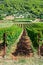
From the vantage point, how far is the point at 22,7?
94.6 feet

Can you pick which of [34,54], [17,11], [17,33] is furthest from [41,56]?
[17,11]

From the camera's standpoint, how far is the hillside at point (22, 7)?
27522 mm

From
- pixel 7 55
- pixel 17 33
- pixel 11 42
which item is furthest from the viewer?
pixel 17 33

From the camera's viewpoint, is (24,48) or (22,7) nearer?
(24,48)

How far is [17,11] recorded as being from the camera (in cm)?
2809

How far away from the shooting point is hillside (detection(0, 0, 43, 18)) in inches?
1084

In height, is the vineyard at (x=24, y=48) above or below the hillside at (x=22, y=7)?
above

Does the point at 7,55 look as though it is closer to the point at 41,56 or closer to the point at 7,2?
the point at 41,56

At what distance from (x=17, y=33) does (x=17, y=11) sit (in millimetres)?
9896

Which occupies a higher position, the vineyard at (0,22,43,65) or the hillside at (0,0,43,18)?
the vineyard at (0,22,43,65)

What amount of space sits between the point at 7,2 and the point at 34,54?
47.1 feet

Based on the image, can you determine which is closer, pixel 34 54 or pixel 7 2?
pixel 34 54

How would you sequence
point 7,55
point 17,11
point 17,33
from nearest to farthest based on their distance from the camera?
1. point 7,55
2. point 17,33
3. point 17,11

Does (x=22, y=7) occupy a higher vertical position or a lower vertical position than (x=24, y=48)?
lower
